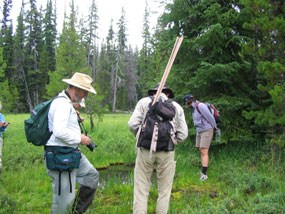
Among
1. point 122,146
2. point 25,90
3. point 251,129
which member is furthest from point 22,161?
point 25,90

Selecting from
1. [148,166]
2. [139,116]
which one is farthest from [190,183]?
[139,116]

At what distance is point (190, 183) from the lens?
8086mm

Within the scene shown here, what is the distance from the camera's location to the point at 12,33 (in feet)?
186

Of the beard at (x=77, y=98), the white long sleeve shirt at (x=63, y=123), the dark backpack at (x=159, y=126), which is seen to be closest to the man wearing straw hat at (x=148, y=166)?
the dark backpack at (x=159, y=126)

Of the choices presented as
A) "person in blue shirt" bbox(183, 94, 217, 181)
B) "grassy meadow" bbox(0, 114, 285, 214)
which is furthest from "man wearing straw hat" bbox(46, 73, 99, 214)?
"person in blue shirt" bbox(183, 94, 217, 181)

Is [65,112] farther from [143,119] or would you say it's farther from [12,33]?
[12,33]

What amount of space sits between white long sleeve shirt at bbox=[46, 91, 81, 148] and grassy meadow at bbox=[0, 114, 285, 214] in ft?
5.26

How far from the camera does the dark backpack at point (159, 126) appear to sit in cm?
518

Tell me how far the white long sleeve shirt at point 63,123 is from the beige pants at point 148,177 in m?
1.17

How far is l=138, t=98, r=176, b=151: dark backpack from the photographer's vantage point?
204 inches

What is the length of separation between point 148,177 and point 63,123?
1715 mm

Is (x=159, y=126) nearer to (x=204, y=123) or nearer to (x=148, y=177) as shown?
(x=148, y=177)

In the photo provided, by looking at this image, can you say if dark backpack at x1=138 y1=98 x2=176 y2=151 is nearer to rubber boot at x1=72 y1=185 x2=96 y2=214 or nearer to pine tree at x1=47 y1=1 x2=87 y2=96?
rubber boot at x1=72 y1=185 x2=96 y2=214

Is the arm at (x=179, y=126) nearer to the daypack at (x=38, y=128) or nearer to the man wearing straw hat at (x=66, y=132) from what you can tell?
the man wearing straw hat at (x=66, y=132)
